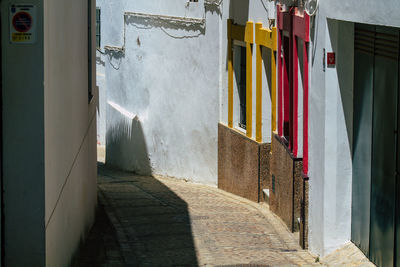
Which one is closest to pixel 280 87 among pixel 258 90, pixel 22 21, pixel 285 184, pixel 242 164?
pixel 258 90

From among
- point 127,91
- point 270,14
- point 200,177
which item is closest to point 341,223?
point 270,14

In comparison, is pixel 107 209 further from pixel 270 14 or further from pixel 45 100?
pixel 45 100

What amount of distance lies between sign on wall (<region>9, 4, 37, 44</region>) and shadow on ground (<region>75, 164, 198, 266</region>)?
372cm

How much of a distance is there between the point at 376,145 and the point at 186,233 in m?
4.06

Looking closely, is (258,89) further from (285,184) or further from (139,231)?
(139,231)

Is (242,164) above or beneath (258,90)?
beneath

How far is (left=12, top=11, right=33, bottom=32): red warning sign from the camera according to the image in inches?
233

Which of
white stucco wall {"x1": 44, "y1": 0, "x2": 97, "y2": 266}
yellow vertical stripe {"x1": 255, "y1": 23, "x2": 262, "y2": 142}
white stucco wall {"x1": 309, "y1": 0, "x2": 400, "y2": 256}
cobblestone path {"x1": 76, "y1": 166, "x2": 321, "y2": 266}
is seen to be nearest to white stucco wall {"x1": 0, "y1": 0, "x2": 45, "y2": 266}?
A: white stucco wall {"x1": 44, "y1": 0, "x2": 97, "y2": 266}

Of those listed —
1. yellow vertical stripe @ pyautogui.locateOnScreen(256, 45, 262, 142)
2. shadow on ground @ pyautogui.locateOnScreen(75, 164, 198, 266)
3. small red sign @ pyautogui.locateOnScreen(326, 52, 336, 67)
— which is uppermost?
small red sign @ pyautogui.locateOnScreen(326, 52, 336, 67)

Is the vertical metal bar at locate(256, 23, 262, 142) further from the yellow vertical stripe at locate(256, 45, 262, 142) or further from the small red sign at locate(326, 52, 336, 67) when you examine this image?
the small red sign at locate(326, 52, 336, 67)

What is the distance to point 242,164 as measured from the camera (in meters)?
15.3

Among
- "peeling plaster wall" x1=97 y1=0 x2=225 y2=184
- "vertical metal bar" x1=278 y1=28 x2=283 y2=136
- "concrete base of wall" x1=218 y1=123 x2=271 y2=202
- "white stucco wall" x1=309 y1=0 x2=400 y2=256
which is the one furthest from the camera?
"peeling plaster wall" x1=97 y1=0 x2=225 y2=184

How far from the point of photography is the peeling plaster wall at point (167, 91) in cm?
1745

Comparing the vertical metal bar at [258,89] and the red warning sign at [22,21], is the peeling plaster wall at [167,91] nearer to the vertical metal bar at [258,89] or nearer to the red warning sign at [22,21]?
the vertical metal bar at [258,89]
